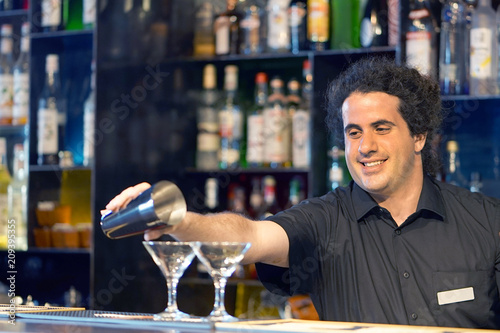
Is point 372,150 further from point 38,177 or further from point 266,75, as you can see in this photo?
point 38,177

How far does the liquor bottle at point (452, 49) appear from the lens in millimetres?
2494

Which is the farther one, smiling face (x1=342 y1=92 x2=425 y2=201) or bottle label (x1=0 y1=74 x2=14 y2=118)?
bottle label (x1=0 y1=74 x2=14 y2=118)

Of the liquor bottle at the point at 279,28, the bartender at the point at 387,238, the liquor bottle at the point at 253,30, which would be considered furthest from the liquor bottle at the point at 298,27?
the bartender at the point at 387,238

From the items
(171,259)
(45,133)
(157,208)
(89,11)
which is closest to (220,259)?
(171,259)

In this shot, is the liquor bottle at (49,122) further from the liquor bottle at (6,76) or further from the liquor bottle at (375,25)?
the liquor bottle at (375,25)

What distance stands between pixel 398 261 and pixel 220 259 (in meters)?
0.78

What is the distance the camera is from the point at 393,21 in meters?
2.66

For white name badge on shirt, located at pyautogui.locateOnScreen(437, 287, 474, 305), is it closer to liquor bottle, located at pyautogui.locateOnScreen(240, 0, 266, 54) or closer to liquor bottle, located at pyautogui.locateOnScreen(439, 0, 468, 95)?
liquor bottle, located at pyautogui.locateOnScreen(439, 0, 468, 95)

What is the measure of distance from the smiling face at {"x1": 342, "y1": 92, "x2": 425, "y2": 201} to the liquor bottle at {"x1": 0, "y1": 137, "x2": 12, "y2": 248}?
180cm

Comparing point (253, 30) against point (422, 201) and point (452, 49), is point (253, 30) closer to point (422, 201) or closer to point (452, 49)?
point (452, 49)

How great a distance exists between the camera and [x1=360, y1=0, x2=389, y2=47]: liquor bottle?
2.69 metres

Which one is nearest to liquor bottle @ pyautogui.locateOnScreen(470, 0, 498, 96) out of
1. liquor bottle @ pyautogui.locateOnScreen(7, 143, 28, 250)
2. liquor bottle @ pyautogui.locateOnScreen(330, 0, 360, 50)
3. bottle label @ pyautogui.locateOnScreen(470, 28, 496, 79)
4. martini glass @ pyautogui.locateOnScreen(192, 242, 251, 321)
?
bottle label @ pyautogui.locateOnScreen(470, 28, 496, 79)

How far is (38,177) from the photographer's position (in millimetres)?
2918

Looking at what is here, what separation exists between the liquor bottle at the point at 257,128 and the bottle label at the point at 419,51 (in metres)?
0.64
